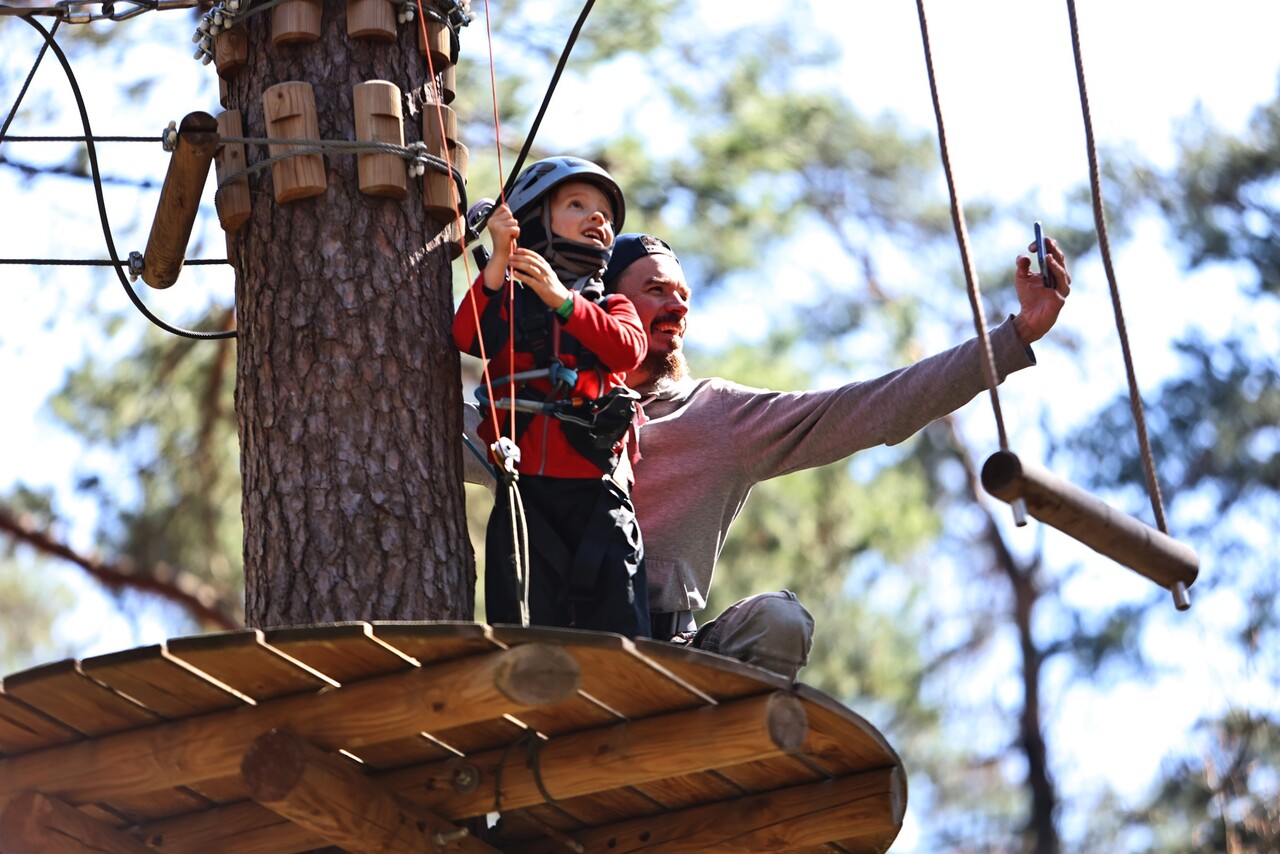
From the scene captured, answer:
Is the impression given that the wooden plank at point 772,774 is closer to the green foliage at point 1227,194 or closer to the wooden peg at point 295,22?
the wooden peg at point 295,22

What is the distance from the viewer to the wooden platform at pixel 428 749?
3053 millimetres

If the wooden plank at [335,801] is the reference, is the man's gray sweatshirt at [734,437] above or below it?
above

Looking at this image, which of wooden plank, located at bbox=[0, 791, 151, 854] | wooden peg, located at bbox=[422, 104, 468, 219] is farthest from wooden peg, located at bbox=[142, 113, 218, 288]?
wooden plank, located at bbox=[0, 791, 151, 854]

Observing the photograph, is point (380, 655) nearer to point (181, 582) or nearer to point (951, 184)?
point (951, 184)

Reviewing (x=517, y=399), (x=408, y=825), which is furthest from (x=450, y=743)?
(x=517, y=399)

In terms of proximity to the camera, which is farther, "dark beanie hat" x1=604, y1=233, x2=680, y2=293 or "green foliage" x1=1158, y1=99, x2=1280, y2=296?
"green foliage" x1=1158, y1=99, x2=1280, y2=296

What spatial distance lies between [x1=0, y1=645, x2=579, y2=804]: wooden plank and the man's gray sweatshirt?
2.93 ft

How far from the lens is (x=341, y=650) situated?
3055mm

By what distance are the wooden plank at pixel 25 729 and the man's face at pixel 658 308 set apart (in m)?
1.53

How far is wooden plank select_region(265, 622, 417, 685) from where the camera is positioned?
9.74 feet

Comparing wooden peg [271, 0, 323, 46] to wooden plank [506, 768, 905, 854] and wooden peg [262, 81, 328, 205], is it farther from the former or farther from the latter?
wooden plank [506, 768, 905, 854]

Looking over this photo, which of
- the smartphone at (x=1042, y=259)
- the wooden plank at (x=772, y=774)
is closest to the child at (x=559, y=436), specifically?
the wooden plank at (x=772, y=774)

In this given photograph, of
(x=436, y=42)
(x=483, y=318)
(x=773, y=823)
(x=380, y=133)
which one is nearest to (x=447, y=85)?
(x=436, y=42)

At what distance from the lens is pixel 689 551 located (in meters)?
4.05
